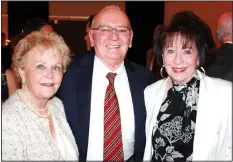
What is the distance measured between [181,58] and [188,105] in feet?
1.10

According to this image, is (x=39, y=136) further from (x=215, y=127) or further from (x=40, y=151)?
(x=215, y=127)

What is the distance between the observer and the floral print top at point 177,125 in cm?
241

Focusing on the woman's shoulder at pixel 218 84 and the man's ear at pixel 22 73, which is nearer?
the man's ear at pixel 22 73

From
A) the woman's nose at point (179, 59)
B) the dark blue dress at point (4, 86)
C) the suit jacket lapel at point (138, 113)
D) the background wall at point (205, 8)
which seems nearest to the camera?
the woman's nose at point (179, 59)

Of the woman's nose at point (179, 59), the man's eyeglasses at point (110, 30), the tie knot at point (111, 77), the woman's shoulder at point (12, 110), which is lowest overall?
the woman's shoulder at point (12, 110)

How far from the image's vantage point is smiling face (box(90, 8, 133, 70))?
2.86m

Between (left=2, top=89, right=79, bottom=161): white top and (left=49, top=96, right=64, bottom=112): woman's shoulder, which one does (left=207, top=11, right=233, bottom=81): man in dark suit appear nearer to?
(left=49, top=96, right=64, bottom=112): woman's shoulder

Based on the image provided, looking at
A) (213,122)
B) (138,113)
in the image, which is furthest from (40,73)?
(213,122)

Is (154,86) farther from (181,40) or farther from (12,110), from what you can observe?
(12,110)

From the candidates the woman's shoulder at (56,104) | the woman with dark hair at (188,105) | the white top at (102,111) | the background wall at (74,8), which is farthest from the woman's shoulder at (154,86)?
the background wall at (74,8)

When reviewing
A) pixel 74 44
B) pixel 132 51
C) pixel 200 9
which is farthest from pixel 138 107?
pixel 74 44

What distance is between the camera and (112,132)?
271 cm

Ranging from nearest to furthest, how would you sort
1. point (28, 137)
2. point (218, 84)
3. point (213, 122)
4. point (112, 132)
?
point (28, 137), point (213, 122), point (218, 84), point (112, 132)

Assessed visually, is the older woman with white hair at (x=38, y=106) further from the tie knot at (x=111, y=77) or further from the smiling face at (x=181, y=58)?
the smiling face at (x=181, y=58)
